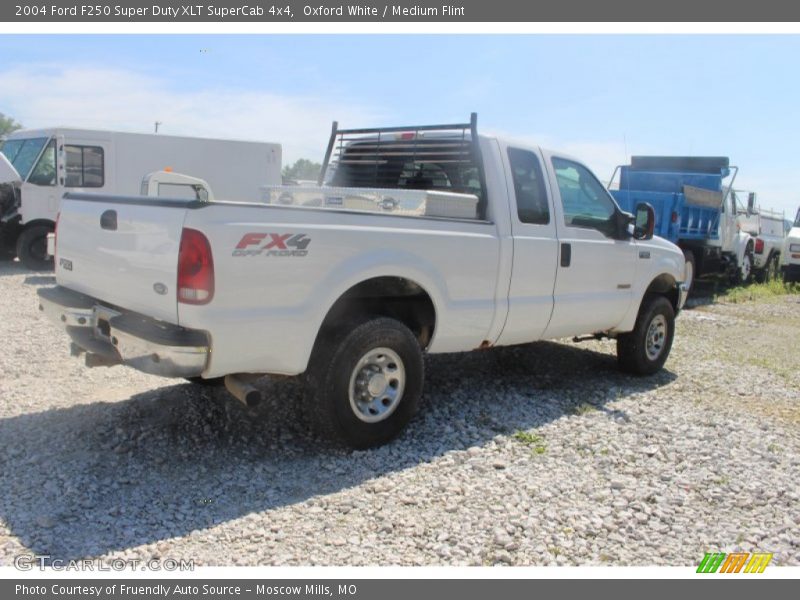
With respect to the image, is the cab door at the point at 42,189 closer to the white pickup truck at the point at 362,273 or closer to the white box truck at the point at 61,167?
the white box truck at the point at 61,167

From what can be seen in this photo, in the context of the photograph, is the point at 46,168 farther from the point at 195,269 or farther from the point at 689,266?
Answer: the point at 689,266

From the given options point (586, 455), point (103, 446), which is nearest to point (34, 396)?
point (103, 446)

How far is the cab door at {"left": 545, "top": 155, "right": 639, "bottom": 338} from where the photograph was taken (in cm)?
577

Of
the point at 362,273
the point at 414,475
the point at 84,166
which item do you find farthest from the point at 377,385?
the point at 84,166

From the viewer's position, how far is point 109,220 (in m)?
4.20

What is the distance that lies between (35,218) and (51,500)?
1088 cm

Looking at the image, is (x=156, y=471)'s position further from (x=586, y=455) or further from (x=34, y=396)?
(x=586, y=455)

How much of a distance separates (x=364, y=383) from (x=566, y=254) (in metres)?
2.18

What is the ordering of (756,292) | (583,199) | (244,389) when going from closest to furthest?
(244,389)
(583,199)
(756,292)

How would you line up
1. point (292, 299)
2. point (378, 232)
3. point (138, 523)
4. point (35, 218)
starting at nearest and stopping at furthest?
point (138, 523)
point (292, 299)
point (378, 232)
point (35, 218)

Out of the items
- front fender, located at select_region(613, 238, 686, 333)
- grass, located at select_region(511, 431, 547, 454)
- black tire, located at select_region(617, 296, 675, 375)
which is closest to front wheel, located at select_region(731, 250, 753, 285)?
front fender, located at select_region(613, 238, 686, 333)

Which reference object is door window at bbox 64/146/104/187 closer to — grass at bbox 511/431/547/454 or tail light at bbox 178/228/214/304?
tail light at bbox 178/228/214/304

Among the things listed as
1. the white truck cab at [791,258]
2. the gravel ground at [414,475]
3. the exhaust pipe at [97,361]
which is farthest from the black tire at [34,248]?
the white truck cab at [791,258]

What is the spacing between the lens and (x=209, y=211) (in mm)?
3666
